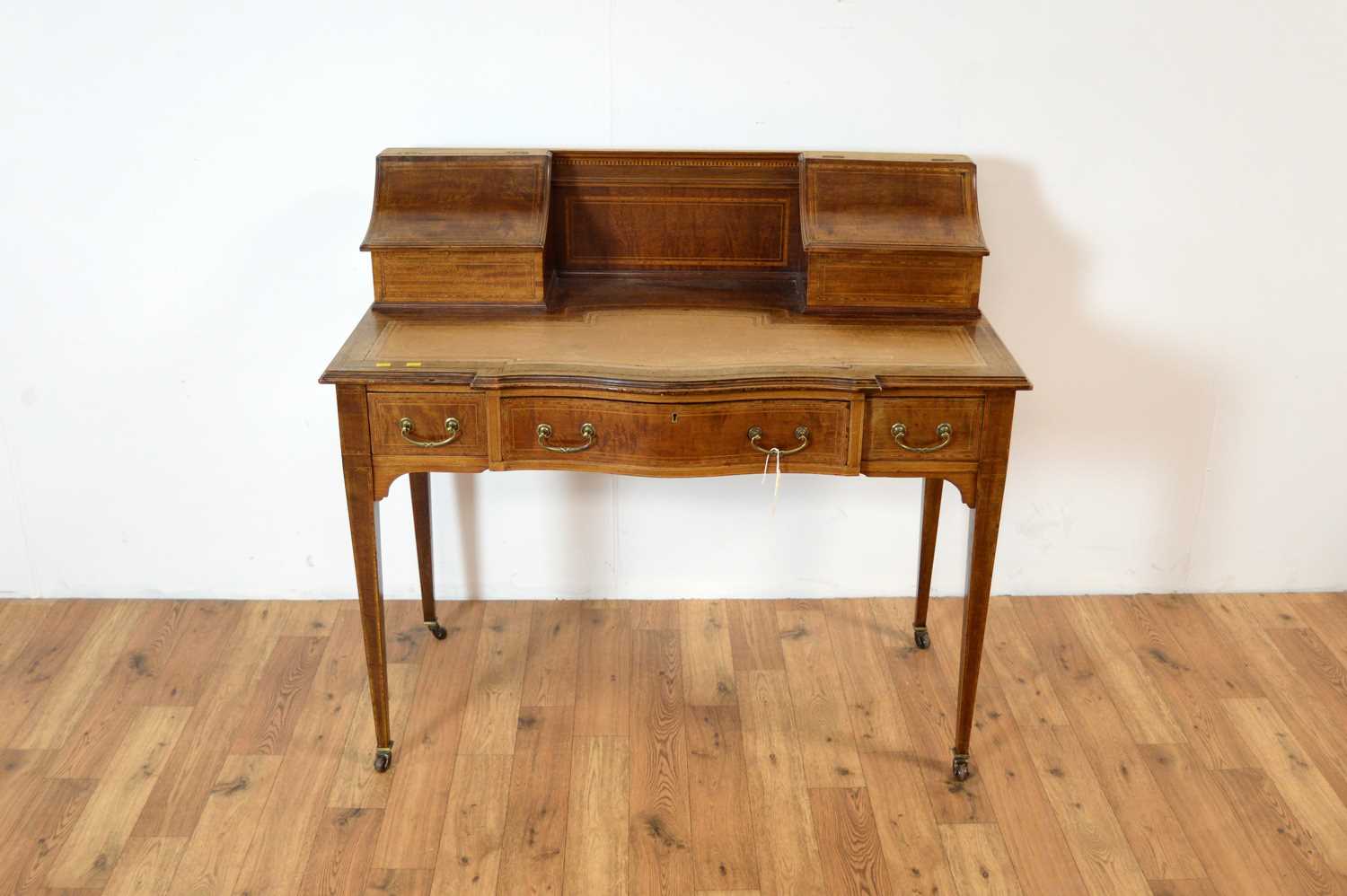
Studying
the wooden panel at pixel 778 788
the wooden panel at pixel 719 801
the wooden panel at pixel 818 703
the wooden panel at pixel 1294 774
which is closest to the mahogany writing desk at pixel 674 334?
the wooden panel at pixel 818 703

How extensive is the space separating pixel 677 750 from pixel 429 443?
0.88 meters

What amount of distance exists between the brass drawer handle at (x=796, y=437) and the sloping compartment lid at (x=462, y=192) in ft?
2.18

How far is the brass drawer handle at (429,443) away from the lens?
2467 millimetres

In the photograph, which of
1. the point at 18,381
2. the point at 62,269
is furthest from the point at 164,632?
the point at 62,269

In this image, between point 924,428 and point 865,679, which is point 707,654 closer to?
point 865,679

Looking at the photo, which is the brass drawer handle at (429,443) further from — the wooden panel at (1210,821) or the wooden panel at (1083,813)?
the wooden panel at (1210,821)

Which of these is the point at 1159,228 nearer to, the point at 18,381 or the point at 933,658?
the point at 933,658

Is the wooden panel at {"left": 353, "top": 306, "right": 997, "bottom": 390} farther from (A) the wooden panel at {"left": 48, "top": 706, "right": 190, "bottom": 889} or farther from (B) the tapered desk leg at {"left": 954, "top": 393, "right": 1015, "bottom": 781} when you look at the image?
(A) the wooden panel at {"left": 48, "top": 706, "right": 190, "bottom": 889}

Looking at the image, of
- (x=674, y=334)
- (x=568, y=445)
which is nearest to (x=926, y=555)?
(x=674, y=334)

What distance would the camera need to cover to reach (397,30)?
9.40ft

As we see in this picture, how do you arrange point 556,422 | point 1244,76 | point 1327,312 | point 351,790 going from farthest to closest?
1. point 1327,312
2. point 1244,76
3. point 351,790
4. point 556,422

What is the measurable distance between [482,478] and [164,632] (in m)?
0.86

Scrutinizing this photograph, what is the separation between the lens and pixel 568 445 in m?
2.49

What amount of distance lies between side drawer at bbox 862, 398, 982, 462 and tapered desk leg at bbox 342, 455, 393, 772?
0.95 metres
